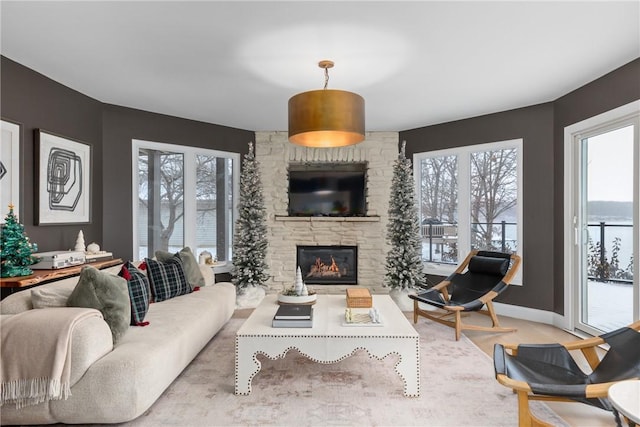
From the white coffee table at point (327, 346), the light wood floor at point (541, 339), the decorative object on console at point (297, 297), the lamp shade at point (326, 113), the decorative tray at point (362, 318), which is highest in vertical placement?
the lamp shade at point (326, 113)

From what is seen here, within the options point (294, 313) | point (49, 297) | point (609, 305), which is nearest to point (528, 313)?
point (609, 305)

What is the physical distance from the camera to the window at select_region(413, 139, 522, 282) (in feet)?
16.4

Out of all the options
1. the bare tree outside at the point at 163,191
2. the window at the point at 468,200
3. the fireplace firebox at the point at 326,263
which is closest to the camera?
the window at the point at 468,200

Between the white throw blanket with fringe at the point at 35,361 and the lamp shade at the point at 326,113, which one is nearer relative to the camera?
the white throw blanket with fringe at the point at 35,361

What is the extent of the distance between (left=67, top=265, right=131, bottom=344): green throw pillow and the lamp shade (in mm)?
1660

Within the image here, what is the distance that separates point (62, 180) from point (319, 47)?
2.86 metres

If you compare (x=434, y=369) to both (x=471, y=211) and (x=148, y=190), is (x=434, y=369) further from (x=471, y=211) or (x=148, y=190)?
(x=148, y=190)

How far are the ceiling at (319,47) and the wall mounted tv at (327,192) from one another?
1.73m

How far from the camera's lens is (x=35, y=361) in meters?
2.08

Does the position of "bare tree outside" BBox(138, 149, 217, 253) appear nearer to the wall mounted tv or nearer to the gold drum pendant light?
the wall mounted tv

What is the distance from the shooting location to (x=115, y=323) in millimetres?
2480

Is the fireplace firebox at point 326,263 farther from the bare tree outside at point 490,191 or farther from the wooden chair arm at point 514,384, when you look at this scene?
the wooden chair arm at point 514,384

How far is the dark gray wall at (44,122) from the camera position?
3.37 metres

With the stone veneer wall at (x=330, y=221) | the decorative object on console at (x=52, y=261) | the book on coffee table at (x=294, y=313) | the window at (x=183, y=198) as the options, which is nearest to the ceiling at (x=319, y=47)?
the window at (x=183, y=198)
